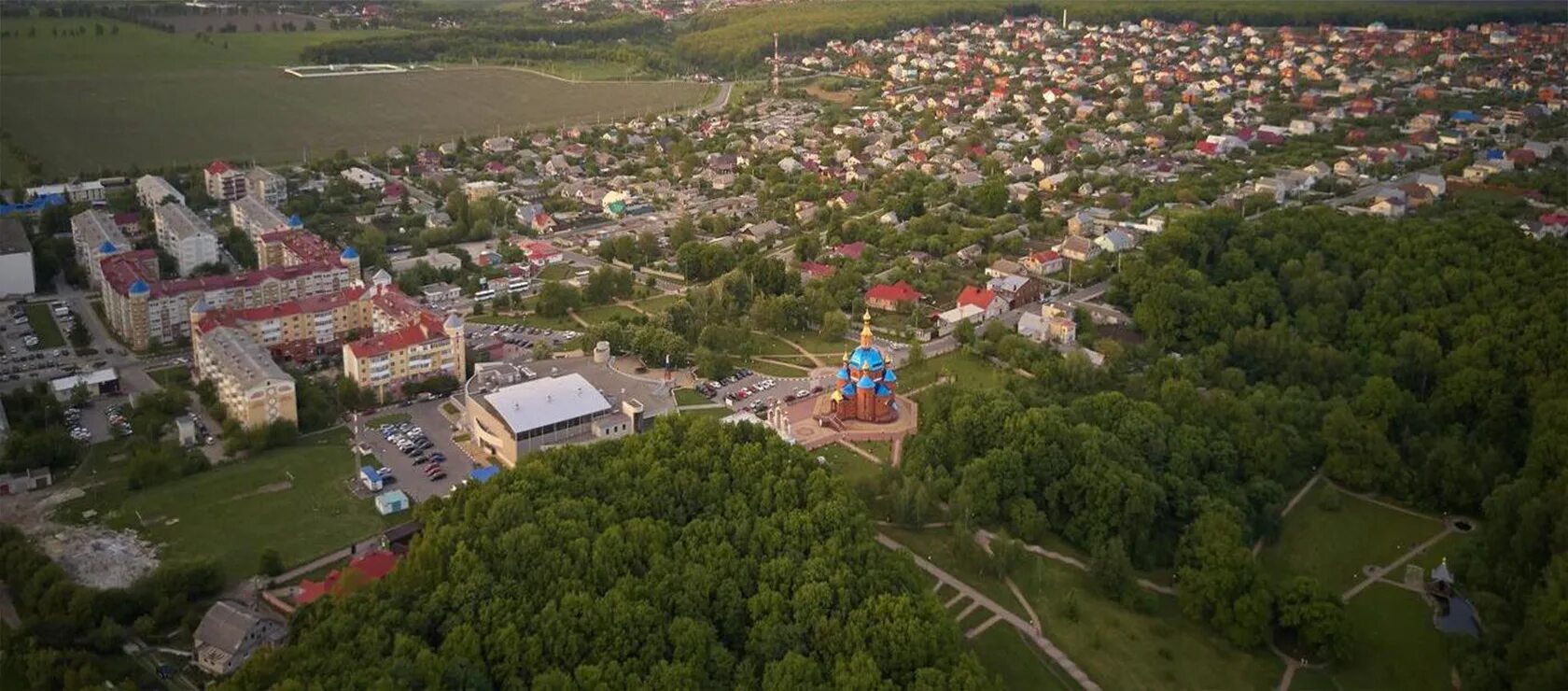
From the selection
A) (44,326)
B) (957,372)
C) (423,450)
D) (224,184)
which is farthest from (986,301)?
(224,184)

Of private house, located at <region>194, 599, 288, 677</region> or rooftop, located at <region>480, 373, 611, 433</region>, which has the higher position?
rooftop, located at <region>480, 373, 611, 433</region>

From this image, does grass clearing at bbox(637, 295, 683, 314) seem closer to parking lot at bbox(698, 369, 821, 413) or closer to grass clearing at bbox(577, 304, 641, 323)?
grass clearing at bbox(577, 304, 641, 323)

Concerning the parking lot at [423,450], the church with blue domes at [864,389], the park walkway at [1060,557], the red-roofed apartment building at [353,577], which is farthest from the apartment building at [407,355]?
the park walkway at [1060,557]

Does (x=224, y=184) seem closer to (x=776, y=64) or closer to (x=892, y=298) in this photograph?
(x=892, y=298)

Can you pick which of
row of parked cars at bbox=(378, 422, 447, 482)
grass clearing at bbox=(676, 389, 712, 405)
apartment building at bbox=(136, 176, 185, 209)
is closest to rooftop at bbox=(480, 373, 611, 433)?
row of parked cars at bbox=(378, 422, 447, 482)

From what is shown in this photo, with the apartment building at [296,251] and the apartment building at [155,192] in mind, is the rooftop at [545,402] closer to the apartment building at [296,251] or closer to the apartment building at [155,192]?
the apartment building at [296,251]
